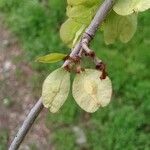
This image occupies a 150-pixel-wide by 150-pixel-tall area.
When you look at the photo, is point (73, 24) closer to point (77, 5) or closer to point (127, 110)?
point (77, 5)

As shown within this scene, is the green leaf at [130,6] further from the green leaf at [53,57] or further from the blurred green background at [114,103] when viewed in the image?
the blurred green background at [114,103]

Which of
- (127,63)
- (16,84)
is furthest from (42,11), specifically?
(127,63)

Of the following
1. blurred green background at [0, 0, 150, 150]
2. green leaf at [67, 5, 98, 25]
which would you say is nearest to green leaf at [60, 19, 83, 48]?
green leaf at [67, 5, 98, 25]

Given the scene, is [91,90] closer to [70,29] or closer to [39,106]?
[39,106]

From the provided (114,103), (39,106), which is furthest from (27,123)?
(114,103)

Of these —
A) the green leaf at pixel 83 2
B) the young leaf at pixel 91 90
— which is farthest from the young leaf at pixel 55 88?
the green leaf at pixel 83 2
